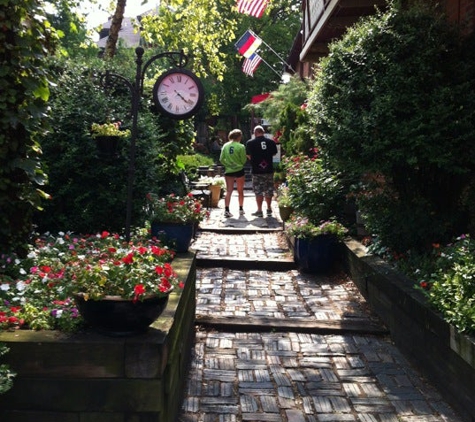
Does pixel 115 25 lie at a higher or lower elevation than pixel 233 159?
higher

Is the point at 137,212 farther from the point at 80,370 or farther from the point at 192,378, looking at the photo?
the point at 80,370

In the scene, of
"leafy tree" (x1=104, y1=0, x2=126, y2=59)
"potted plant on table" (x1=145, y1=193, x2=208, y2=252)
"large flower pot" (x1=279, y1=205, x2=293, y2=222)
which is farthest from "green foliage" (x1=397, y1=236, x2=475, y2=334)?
"leafy tree" (x1=104, y1=0, x2=126, y2=59)

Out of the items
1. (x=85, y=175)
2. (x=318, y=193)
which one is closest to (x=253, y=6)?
(x=318, y=193)

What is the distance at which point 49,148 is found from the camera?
701cm

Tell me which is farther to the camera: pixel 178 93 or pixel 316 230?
pixel 316 230

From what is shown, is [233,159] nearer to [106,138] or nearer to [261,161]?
[261,161]

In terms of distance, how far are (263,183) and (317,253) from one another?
4.48m

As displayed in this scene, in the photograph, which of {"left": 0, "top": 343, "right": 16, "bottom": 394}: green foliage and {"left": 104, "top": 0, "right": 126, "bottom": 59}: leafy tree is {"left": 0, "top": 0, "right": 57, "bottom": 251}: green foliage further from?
{"left": 104, "top": 0, "right": 126, "bottom": 59}: leafy tree

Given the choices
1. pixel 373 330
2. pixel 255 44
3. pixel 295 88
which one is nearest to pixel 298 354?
pixel 373 330

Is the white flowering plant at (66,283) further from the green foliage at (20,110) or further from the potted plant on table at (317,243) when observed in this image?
the potted plant on table at (317,243)

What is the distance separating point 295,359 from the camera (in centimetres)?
527

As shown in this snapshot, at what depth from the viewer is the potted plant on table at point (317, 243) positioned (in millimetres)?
8234

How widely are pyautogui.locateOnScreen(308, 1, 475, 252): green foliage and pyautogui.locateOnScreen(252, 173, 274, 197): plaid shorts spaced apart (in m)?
5.35

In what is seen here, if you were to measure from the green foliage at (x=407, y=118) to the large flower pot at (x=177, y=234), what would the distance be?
1.96 m
